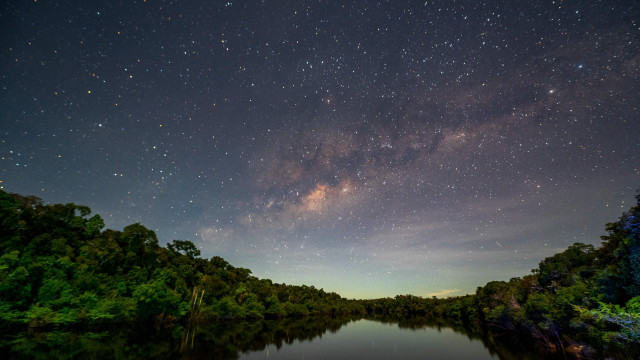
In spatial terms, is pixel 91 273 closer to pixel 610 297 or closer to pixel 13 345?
pixel 13 345

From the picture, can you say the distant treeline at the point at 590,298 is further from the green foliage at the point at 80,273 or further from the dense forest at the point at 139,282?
the green foliage at the point at 80,273

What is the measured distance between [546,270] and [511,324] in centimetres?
1712

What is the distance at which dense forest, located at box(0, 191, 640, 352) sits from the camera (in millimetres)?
17188

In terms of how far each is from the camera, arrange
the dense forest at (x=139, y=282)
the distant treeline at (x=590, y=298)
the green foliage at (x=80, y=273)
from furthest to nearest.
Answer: the green foliage at (x=80, y=273), the dense forest at (x=139, y=282), the distant treeline at (x=590, y=298)

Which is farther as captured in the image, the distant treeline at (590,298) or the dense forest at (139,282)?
the dense forest at (139,282)

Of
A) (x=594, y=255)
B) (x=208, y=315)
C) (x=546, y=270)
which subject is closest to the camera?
(x=594, y=255)

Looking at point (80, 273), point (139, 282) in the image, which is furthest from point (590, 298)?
point (139, 282)

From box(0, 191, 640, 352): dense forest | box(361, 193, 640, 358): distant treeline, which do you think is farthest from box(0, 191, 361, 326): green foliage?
box(361, 193, 640, 358): distant treeline

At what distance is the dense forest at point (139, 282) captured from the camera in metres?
17.2

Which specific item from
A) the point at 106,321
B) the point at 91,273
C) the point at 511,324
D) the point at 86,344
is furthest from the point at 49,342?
the point at 511,324

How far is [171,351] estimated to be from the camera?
17.5m

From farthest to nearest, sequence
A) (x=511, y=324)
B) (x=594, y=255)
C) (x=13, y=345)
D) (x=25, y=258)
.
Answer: (x=511, y=324)
(x=594, y=255)
(x=25, y=258)
(x=13, y=345)

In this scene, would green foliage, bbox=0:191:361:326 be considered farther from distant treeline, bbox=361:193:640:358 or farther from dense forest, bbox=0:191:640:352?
distant treeline, bbox=361:193:640:358

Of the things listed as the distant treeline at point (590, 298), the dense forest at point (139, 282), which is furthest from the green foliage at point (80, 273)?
the distant treeline at point (590, 298)
